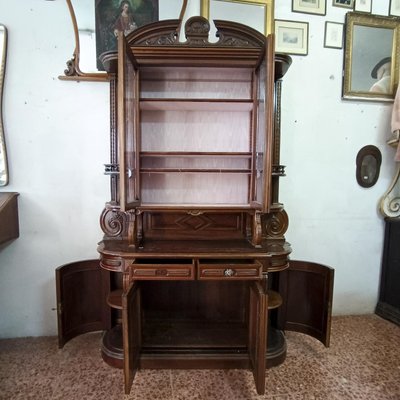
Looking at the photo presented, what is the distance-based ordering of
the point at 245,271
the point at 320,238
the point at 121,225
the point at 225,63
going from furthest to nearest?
1. the point at 320,238
2. the point at 121,225
3. the point at 225,63
4. the point at 245,271

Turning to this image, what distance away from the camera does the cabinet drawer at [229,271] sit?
1.62m

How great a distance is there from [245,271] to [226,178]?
74 cm

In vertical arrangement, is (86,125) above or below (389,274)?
above

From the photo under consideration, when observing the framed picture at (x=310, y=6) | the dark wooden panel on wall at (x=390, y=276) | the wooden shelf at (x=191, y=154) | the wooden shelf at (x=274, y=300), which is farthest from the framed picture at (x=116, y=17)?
the dark wooden panel on wall at (x=390, y=276)

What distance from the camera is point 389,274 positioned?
96.2 inches

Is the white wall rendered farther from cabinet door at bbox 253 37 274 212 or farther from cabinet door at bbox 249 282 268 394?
cabinet door at bbox 249 282 268 394

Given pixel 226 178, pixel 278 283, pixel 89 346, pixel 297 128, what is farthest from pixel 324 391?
pixel 297 128

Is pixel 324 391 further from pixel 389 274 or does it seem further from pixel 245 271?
pixel 389 274

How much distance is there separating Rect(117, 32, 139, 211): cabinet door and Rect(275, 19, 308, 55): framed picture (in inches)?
46.4

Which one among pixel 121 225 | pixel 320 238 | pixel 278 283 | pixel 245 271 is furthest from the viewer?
pixel 320 238

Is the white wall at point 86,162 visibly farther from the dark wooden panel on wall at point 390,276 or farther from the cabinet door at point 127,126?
the cabinet door at point 127,126

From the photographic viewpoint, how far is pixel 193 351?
1.83 metres

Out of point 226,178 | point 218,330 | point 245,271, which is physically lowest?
point 218,330

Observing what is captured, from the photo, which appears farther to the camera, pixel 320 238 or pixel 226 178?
pixel 320 238
